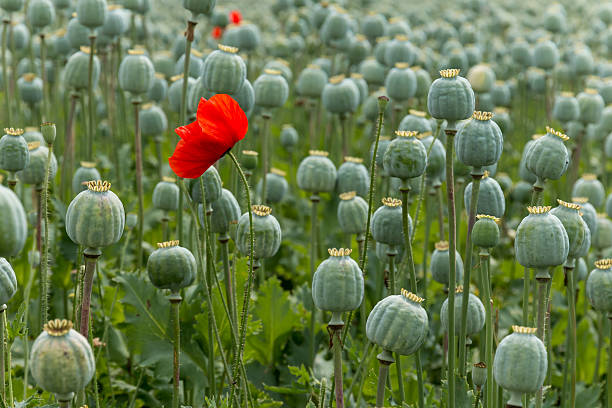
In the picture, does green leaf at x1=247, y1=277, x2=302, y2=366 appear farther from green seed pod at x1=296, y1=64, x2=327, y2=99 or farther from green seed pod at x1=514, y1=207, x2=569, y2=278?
green seed pod at x1=296, y1=64, x2=327, y2=99

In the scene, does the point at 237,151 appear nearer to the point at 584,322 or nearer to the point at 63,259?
the point at 63,259

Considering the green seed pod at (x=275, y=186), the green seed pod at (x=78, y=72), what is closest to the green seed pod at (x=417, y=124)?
the green seed pod at (x=275, y=186)

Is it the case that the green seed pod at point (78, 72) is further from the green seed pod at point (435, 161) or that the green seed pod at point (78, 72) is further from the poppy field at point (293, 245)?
the green seed pod at point (435, 161)

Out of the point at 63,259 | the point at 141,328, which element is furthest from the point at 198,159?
the point at 63,259

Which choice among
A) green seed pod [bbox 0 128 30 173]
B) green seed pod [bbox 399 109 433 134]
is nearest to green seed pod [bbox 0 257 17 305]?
green seed pod [bbox 0 128 30 173]

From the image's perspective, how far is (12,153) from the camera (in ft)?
5.57

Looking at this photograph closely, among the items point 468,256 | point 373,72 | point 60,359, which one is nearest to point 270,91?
point 468,256

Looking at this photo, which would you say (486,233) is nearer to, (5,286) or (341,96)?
(5,286)

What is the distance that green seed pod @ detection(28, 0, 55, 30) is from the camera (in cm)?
295

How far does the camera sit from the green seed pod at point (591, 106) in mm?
3455

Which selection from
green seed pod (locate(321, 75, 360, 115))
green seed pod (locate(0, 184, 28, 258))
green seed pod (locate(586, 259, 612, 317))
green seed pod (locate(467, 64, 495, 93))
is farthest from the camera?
green seed pod (locate(467, 64, 495, 93))

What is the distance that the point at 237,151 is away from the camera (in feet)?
7.16

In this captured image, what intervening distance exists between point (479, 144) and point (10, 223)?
0.98 m

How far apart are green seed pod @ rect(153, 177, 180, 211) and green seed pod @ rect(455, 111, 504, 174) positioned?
1161 mm
